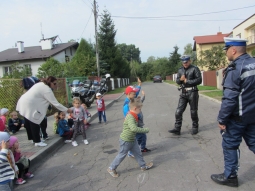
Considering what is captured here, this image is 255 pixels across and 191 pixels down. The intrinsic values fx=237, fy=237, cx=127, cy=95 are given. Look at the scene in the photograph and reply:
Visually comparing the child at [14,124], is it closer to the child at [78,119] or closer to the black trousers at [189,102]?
the child at [78,119]

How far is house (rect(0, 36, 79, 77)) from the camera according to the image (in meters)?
31.7

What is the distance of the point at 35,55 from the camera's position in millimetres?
32406

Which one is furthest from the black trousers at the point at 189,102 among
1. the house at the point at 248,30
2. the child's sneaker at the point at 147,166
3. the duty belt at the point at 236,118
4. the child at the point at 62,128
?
the house at the point at 248,30

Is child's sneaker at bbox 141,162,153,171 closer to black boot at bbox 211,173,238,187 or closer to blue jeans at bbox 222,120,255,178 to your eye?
black boot at bbox 211,173,238,187

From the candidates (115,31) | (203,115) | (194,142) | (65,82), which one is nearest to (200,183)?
(194,142)

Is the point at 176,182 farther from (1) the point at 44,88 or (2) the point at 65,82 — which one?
(2) the point at 65,82

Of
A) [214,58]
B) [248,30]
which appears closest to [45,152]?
[214,58]

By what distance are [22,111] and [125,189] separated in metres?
3.21

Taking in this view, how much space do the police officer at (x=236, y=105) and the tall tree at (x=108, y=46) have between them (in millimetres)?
28744

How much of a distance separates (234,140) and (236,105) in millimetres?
515

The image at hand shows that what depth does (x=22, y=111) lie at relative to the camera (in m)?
5.44

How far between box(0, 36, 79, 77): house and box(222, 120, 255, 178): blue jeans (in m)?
28.3

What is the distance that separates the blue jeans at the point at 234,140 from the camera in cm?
324

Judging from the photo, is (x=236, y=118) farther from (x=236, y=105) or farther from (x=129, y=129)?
(x=129, y=129)
